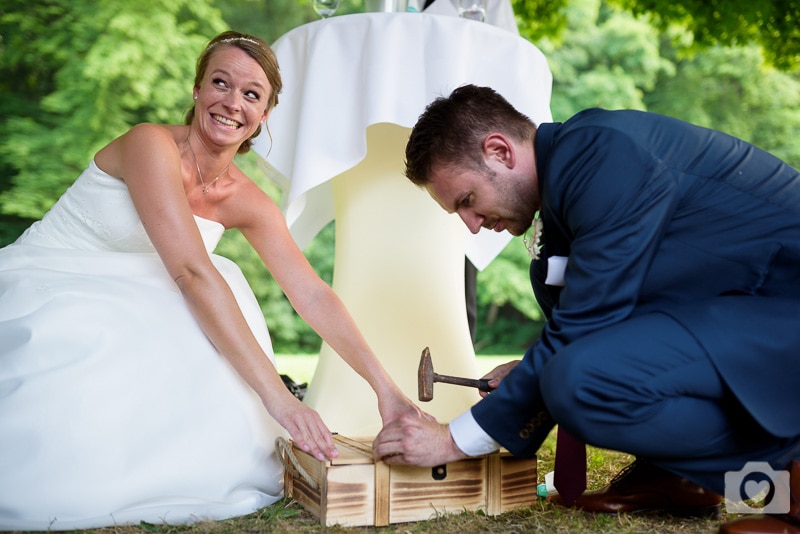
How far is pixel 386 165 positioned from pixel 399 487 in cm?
121

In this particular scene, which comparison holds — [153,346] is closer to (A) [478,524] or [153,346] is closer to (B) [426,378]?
(B) [426,378]

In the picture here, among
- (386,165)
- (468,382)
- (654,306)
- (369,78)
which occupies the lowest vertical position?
Result: (468,382)

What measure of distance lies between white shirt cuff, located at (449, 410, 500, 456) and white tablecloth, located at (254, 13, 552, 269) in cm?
98

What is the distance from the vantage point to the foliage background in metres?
6.41

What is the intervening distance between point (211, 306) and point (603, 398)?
94 centimetres

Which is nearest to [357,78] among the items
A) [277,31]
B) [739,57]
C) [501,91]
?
[501,91]

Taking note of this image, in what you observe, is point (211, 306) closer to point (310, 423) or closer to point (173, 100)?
point (310, 423)

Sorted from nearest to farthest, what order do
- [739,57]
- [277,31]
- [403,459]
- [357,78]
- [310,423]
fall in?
[403,459] → [310,423] → [357,78] → [277,31] → [739,57]

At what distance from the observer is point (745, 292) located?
1688 millimetres

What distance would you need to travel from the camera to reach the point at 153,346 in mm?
1844

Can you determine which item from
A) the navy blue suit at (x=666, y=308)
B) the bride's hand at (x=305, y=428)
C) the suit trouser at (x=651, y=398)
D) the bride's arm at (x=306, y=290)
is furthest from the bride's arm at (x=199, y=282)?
the suit trouser at (x=651, y=398)

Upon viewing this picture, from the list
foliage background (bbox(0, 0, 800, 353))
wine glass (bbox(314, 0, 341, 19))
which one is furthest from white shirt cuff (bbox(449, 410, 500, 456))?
foliage background (bbox(0, 0, 800, 353))
